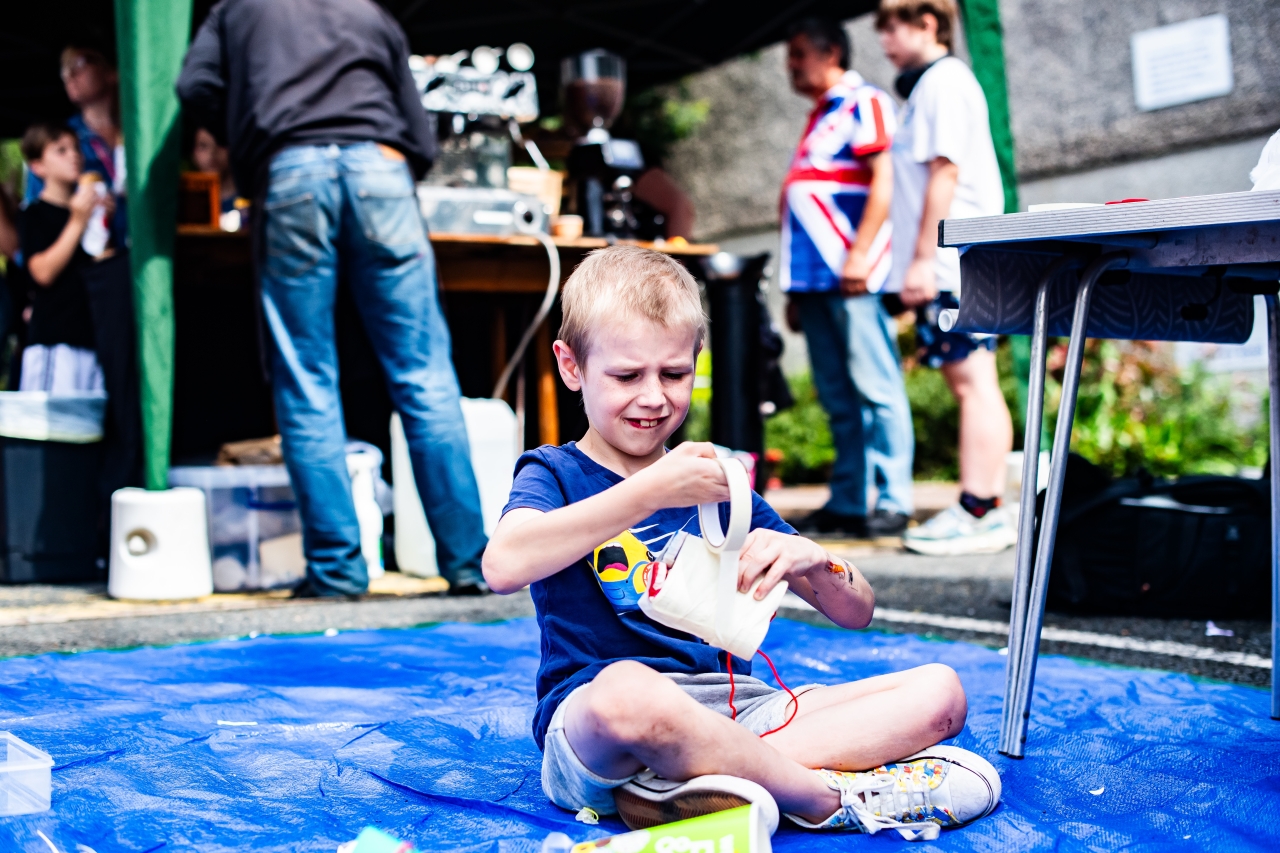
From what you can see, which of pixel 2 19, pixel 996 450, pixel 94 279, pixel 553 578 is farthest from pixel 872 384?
pixel 2 19

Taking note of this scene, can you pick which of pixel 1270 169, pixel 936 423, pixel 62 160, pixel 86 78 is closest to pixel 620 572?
pixel 1270 169

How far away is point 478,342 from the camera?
16.3ft

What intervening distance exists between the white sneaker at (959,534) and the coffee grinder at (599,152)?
1621mm

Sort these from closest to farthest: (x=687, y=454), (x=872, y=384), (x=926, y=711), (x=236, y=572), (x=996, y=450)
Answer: (x=687, y=454) < (x=926, y=711) < (x=236, y=572) < (x=996, y=450) < (x=872, y=384)

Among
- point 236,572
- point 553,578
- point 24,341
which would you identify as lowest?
point 236,572

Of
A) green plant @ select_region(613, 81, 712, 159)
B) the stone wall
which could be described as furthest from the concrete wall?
green plant @ select_region(613, 81, 712, 159)

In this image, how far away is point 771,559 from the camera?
52.8 inches

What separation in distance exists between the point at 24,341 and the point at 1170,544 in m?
4.01

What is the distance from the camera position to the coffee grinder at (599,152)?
4492mm

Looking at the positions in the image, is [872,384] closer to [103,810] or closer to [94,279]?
[94,279]

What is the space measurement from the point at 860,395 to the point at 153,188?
2.52 metres

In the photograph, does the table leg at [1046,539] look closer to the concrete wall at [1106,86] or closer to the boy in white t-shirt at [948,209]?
the boy in white t-shirt at [948,209]

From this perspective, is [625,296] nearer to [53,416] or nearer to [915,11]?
[53,416]

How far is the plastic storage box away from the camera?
355 cm
